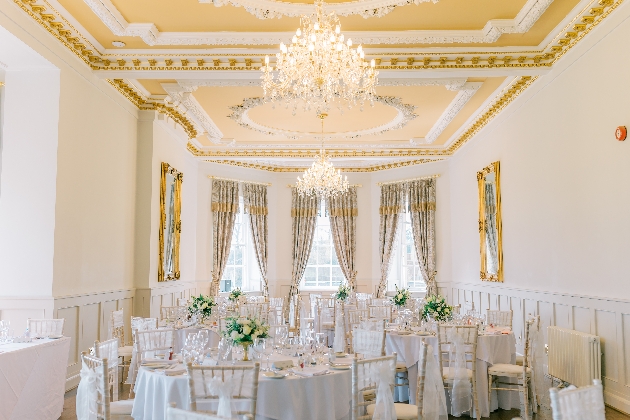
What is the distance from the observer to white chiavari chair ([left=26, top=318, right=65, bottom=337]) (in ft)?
20.6

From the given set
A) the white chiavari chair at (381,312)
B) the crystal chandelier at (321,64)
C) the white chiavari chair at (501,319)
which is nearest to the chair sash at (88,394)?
the crystal chandelier at (321,64)

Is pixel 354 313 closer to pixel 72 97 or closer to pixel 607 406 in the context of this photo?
pixel 607 406

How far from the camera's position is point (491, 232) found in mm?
10500

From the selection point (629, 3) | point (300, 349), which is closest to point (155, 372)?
point (300, 349)

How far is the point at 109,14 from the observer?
6391 millimetres

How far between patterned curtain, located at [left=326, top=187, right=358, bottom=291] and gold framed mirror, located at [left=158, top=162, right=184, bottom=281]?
540 centimetres

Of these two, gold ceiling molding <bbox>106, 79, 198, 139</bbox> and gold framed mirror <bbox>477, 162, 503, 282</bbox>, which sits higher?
gold ceiling molding <bbox>106, 79, 198, 139</bbox>

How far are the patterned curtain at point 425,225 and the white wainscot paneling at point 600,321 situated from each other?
15.5 ft

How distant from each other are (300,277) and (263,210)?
2.09 meters

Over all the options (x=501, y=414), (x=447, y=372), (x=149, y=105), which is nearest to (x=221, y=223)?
(x=149, y=105)

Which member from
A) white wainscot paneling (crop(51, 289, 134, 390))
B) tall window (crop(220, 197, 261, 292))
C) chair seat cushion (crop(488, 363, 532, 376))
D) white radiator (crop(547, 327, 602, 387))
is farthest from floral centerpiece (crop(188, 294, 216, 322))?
tall window (crop(220, 197, 261, 292))

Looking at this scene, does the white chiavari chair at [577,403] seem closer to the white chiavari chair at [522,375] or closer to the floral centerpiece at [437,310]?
the white chiavari chair at [522,375]

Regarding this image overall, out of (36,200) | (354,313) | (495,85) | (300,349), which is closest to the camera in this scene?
(300,349)

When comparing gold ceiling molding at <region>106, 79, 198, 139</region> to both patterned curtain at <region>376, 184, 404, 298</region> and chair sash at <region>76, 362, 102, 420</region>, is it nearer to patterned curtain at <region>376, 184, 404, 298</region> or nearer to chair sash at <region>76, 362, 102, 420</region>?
chair sash at <region>76, 362, 102, 420</region>
